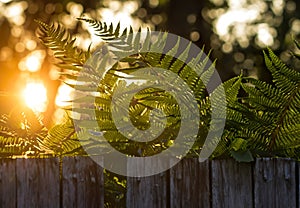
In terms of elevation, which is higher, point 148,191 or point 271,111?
point 271,111

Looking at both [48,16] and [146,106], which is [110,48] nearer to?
[146,106]

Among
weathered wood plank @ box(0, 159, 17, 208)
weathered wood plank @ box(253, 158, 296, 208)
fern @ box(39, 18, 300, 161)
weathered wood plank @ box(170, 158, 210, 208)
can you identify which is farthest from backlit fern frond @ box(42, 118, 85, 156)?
weathered wood plank @ box(253, 158, 296, 208)

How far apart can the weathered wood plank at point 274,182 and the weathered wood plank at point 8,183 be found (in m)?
0.69

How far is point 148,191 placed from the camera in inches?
72.2

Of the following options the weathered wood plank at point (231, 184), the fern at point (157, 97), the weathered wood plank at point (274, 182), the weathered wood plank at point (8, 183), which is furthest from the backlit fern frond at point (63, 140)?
the weathered wood plank at point (274, 182)

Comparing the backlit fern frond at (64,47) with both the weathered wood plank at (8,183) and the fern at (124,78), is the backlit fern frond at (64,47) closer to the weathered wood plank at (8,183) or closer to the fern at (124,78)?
the fern at (124,78)

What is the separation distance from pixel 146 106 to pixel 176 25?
1551 centimetres

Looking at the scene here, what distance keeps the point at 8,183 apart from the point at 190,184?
0.50 metres

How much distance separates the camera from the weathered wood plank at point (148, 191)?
182 cm

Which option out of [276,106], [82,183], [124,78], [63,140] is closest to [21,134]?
[63,140]

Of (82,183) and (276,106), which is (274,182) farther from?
(82,183)

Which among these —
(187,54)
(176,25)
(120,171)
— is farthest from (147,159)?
(176,25)

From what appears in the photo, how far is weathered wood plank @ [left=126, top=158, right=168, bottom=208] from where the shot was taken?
5.98 feet

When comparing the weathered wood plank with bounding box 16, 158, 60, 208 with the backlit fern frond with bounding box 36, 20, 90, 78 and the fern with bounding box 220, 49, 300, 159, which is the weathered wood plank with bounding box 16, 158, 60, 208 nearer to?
the backlit fern frond with bounding box 36, 20, 90, 78
